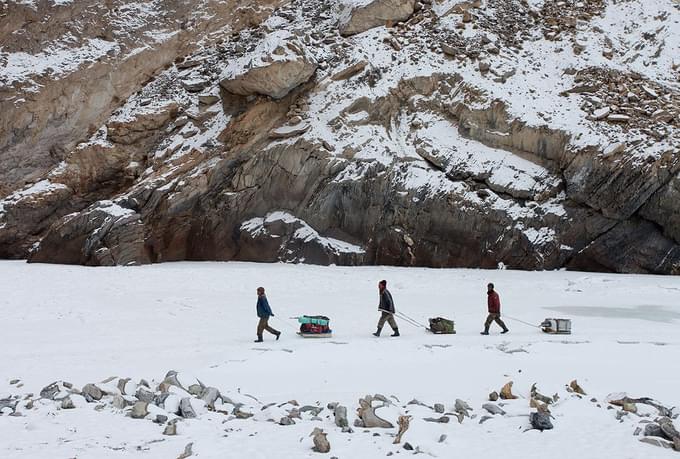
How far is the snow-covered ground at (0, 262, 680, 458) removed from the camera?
5887mm

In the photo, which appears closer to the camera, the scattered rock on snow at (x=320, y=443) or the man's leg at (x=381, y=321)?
the scattered rock on snow at (x=320, y=443)

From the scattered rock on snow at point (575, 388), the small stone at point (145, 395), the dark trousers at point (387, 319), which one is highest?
the dark trousers at point (387, 319)

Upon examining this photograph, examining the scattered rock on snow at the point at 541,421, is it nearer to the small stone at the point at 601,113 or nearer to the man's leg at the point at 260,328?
the man's leg at the point at 260,328

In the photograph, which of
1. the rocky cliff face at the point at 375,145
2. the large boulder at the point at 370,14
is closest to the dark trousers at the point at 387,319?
the rocky cliff face at the point at 375,145

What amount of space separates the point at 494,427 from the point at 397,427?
3.55ft

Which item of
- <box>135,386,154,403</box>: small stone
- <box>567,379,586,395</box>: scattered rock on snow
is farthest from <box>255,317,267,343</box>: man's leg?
<box>567,379,586,395</box>: scattered rock on snow

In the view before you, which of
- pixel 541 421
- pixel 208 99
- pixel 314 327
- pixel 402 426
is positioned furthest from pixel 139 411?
pixel 208 99

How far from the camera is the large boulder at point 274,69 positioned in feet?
75.6

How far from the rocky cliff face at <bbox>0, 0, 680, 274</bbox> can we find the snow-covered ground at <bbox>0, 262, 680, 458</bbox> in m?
2.35

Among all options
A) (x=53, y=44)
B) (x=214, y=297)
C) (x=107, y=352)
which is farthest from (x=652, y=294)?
(x=53, y=44)

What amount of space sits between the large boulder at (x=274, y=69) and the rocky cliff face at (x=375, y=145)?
9 cm

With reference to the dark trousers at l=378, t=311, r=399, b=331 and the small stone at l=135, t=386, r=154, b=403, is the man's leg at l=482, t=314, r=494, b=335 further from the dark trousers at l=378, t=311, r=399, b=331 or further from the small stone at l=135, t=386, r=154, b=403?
the small stone at l=135, t=386, r=154, b=403

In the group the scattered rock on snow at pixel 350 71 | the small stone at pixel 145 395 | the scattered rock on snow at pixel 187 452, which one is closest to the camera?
the scattered rock on snow at pixel 187 452

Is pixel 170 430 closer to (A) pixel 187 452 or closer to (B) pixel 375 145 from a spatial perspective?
(A) pixel 187 452
